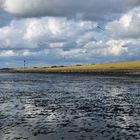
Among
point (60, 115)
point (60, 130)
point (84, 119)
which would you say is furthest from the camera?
point (60, 115)

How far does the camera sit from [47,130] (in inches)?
1220

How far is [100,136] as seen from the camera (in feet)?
94.7

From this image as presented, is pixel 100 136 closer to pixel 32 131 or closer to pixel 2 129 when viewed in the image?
pixel 32 131

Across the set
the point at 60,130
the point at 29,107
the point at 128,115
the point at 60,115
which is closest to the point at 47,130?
the point at 60,130

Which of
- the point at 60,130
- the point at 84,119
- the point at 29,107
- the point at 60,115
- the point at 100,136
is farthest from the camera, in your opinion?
the point at 29,107

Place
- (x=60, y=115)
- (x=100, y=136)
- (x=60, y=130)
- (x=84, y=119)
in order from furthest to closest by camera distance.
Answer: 1. (x=60, y=115)
2. (x=84, y=119)
3. (x=60, y=130)
4. (x=100, y=136)

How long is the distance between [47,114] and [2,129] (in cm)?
991

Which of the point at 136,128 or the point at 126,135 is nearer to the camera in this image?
the point at 126,135

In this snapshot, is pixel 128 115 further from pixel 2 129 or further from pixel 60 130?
pixel 2 129

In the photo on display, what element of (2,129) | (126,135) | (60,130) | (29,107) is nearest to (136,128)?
(126,135)

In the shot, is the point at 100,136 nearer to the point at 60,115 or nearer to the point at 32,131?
the point at 32,131

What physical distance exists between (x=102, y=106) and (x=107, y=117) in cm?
976

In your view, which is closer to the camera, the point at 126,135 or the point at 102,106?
the point at 126,135

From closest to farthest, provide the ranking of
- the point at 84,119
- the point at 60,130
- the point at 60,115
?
the point at 60,130 → the point at 84,119 → the point at 60,115
